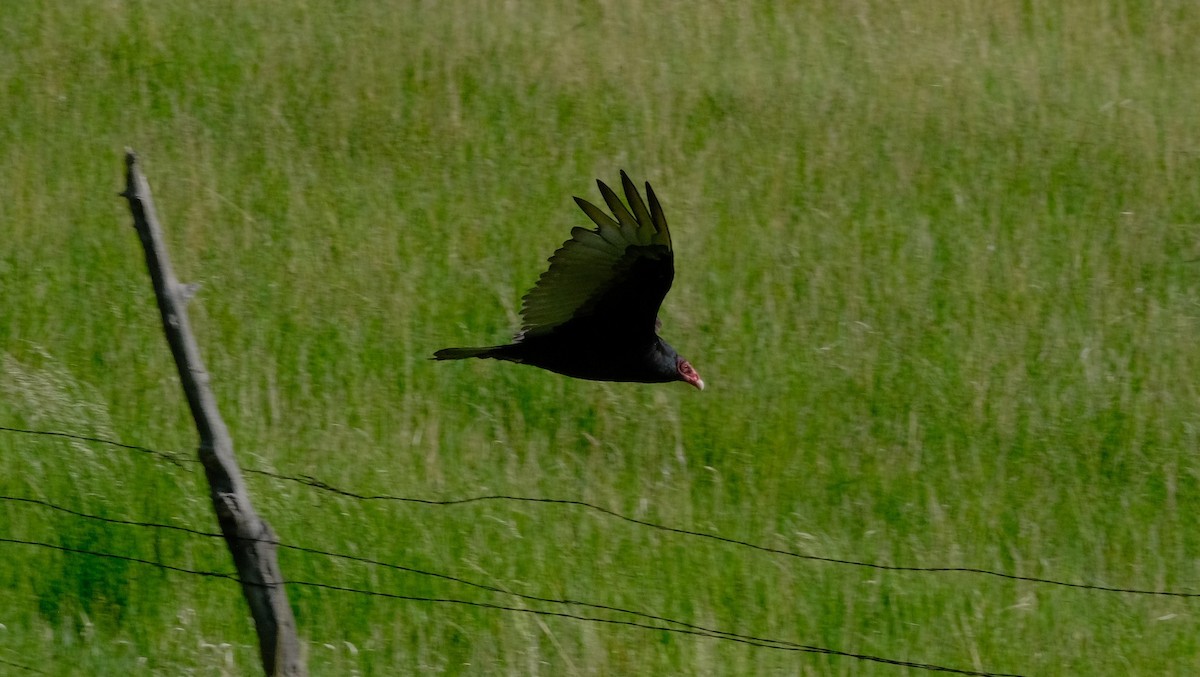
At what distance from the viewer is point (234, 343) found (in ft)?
21.1

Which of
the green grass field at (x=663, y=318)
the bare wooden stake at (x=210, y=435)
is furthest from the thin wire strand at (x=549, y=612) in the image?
the bare wooden stake at (x=210, y=435)

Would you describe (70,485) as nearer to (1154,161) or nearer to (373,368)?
(373,368)

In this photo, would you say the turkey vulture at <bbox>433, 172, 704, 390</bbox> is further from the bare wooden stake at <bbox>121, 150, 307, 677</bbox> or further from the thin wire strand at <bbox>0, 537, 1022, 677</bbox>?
the bare wooden stake at <bbox>121, 150, 307, 677</bbox>

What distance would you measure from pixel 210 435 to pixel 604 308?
145 cm

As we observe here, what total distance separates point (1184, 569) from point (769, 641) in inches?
71.7

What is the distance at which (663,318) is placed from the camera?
6996 mm

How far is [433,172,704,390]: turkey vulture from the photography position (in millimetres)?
4621

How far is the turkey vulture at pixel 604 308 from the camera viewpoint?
4621 mm

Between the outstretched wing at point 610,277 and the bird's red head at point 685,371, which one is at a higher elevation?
the outstretched wing at point 610,277

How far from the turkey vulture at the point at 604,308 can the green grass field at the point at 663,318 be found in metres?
0.88

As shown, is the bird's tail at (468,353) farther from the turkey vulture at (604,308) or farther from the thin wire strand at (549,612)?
the thin wire strand at (549,612)

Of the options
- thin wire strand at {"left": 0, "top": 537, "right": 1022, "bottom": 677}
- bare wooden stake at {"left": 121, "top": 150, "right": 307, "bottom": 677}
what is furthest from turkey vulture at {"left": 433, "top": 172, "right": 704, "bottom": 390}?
bare wooden stake at {"left": 121, "top": 150, "right": 307, "bottom": 677}

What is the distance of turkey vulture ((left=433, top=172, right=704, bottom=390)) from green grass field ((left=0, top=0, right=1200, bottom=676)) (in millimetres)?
879

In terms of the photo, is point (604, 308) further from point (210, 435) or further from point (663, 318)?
point (663, 318)
